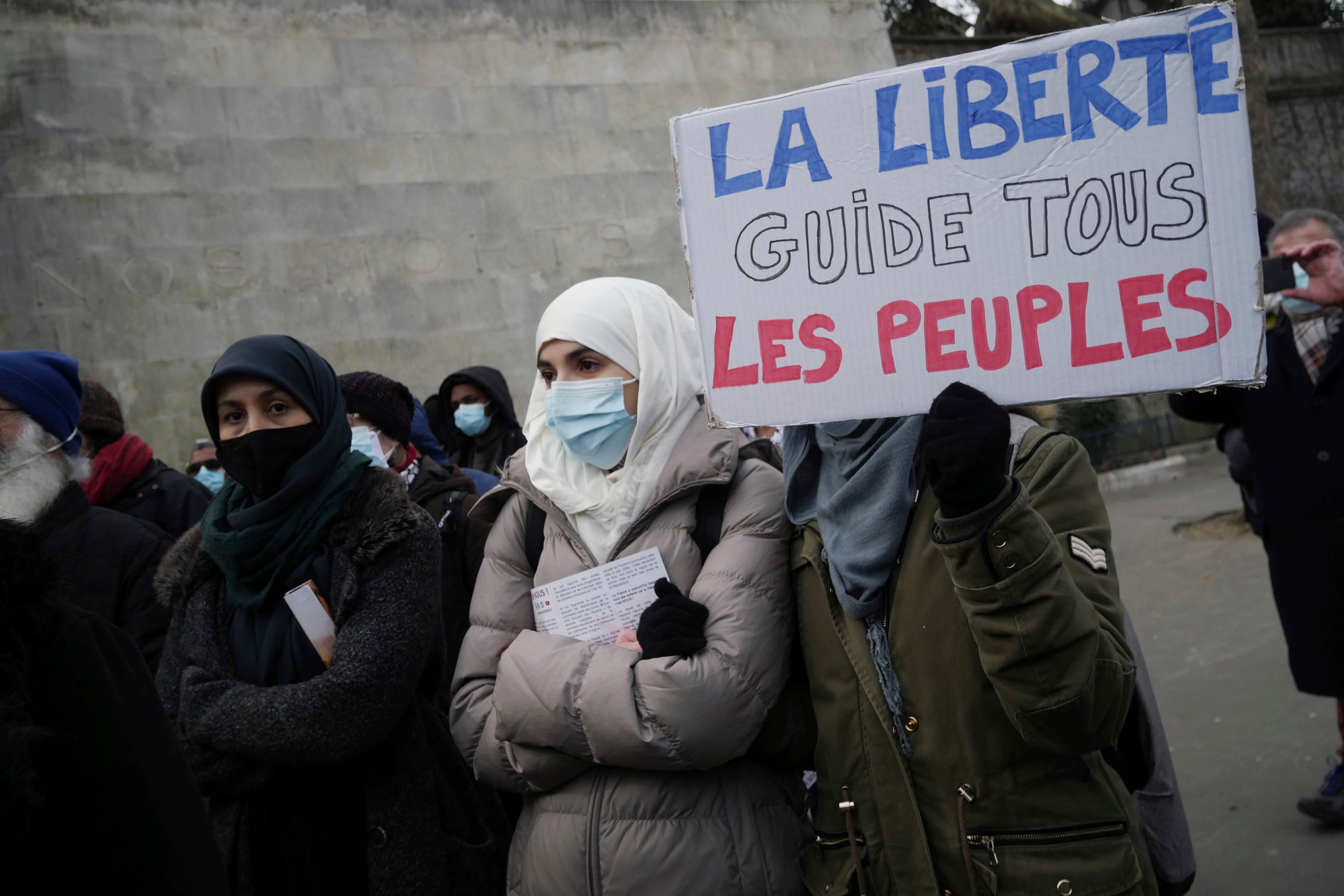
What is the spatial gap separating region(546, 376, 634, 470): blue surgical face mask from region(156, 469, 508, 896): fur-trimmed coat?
18.2 inches

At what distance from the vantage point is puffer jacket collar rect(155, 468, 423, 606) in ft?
7.86

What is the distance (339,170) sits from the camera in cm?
859

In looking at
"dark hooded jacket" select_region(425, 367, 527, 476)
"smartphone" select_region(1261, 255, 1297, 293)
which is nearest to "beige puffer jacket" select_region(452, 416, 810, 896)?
"smartphone" select_region(1261, 255, 1297, 293)

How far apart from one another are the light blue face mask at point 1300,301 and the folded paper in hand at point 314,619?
10.3ft

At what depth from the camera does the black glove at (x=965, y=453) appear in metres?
1.55

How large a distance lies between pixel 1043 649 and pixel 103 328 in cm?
797

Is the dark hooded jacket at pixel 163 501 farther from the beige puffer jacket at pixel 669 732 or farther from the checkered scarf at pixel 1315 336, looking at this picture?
the checkered scarf at pixel 1315 336

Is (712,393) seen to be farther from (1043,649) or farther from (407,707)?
(407,707)

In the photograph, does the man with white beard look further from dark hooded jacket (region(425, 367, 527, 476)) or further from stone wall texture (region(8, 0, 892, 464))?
stone wall texture (region(8, 0, 892, 464))

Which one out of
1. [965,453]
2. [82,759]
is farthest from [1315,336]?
[82,759]

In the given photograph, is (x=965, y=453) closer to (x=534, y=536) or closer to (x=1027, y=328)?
(x=1027, y=328)

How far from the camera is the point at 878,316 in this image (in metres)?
1.84

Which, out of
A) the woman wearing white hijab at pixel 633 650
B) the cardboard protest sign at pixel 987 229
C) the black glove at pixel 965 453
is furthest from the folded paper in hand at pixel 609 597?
the black glove at pixel 965 453

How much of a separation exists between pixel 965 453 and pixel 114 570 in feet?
7.64
